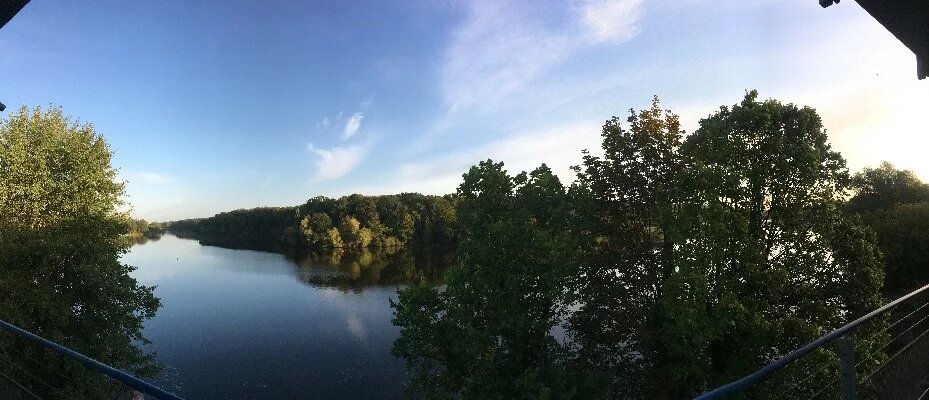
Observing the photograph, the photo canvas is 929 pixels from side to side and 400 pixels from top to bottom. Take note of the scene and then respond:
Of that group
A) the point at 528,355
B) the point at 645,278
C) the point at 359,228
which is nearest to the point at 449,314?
the point at 528,355

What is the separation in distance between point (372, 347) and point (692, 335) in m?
25.3

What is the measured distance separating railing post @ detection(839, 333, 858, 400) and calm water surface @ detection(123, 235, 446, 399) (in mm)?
26008

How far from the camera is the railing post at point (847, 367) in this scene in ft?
10.4

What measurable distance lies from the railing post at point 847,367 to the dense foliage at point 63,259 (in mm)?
21021

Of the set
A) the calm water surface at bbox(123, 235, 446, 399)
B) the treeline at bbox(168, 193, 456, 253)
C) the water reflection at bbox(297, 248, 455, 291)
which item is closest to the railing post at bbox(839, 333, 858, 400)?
the calm water surface at bbox(123, 235, 446, 399)

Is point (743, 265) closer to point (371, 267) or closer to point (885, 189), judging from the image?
point (885, 189)

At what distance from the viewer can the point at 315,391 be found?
27.7 meters

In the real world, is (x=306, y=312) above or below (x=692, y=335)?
below

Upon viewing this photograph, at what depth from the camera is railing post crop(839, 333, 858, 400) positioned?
10.4 ft

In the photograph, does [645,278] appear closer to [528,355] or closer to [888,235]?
[528,355]

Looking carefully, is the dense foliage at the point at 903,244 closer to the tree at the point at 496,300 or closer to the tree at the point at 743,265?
the tree at the point at 743,265

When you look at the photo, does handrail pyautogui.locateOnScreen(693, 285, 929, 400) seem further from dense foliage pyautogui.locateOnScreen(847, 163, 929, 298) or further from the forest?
dense foliage pyautogui.locateOnScreen(847, 163, 929, 298)

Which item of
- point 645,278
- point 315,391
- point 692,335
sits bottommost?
point 315,391

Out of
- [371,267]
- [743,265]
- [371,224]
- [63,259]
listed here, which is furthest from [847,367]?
[371,224]
